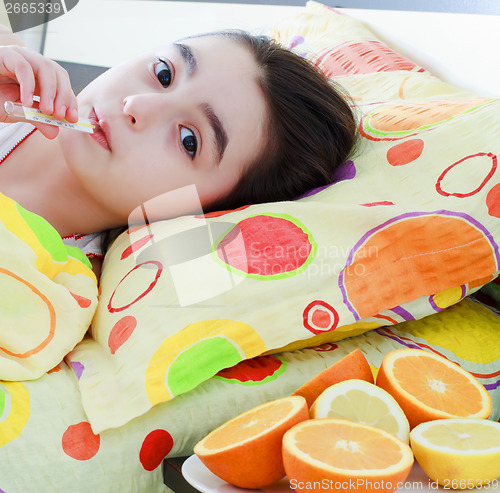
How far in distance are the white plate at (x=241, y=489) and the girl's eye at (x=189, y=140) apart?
62cm

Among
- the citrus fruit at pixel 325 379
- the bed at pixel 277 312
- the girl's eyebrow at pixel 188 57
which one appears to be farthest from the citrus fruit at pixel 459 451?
the girl's eyebrow at pixel 188 57

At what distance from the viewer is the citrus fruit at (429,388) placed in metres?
0.67

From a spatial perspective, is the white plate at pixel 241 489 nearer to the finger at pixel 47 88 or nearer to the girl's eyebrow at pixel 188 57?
the finger at pixel 47 88

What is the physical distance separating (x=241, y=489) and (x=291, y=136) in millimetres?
768

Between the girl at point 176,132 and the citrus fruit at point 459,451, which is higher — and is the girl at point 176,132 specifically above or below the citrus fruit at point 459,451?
above

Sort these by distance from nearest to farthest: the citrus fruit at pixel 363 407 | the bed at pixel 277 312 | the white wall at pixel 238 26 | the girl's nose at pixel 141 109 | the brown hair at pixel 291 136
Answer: the citrus fruit at pixel 363 407
the bed at pixel 277 312
the girl's nose at pixel 141 109
the brown hair at pixel 291 136
the white wall at pixel 238 26

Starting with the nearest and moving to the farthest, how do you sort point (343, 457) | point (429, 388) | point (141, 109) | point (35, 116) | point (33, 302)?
point (343, 457), point (429, 388), point (33, 302), point (35, 116), point (141, 109)

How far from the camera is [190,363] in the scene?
80 cm

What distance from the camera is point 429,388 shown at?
698mm

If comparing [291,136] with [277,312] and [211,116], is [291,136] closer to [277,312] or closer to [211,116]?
[211,116]

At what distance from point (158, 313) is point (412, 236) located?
0.40m

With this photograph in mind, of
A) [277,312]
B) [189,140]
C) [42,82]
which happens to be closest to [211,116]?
[189,140]

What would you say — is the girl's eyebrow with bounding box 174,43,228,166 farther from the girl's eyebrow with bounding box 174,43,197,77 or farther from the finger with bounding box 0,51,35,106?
the finger with bounding box 0,51,35,106

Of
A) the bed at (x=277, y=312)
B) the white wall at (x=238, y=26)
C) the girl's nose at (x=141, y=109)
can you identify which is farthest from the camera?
the white wall at (x=238, y=26)
